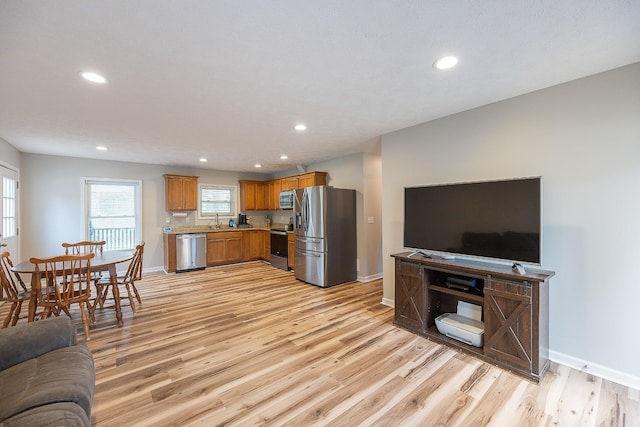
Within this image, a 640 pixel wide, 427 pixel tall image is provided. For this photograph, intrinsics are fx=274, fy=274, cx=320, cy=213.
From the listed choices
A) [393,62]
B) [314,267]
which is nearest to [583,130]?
[393,62]

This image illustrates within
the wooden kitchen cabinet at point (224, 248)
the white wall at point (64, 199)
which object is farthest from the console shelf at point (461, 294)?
the white wall at point (64, 199)

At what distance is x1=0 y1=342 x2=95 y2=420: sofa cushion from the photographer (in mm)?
1289

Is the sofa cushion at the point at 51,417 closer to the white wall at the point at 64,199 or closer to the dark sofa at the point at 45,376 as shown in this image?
the dark sofa at the point at 45,376

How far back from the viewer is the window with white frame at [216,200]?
6.93 meters

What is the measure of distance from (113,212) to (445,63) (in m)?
6.68

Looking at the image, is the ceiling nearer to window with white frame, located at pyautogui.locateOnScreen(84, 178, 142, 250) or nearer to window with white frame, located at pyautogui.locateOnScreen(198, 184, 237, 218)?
window with white frame, located at pyautogui.locateOnScreen(84, 178, 142, 250)

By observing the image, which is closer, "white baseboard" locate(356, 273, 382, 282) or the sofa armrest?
the sofa armrest

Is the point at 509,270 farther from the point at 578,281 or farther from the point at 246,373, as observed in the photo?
the point at 246,373

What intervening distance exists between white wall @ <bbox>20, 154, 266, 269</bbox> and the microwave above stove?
2.75 m

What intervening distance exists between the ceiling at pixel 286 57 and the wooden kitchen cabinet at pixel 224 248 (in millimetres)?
3518

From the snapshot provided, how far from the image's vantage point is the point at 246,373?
232 centimetres

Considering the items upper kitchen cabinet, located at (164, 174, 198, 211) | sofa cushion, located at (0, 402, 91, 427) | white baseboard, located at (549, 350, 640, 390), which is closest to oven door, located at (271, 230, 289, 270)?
upper kitchen cabinet, located at (164, 174, 198, 211)

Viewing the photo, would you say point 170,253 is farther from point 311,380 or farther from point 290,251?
point 311,380

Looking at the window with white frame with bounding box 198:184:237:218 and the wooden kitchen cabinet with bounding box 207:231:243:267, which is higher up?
the window with white frame with bounding box 198:184:237:218
